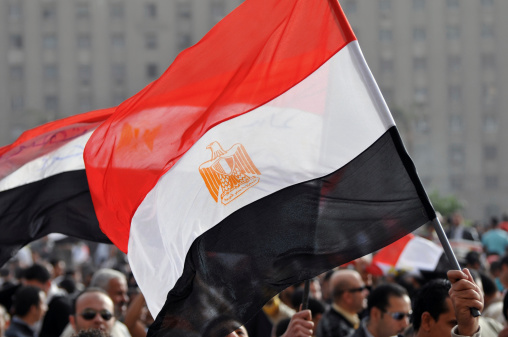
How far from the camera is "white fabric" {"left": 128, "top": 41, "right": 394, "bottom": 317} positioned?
3557mm

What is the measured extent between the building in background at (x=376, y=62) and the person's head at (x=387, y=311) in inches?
2534

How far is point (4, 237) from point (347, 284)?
2.38m

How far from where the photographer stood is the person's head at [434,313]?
14.0 feet

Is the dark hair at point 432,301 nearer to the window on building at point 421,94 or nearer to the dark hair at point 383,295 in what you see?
the dark hair at point 383,295

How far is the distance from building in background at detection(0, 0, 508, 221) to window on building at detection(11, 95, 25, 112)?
76mm

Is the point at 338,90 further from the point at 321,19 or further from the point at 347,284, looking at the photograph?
the point at 347,284

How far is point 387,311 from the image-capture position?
5.62 meters

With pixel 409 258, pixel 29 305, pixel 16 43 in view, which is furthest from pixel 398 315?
pixel 16 43

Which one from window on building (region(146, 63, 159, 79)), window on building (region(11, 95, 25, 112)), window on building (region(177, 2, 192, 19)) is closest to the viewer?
window on building (region(11, 95, 25, 112))

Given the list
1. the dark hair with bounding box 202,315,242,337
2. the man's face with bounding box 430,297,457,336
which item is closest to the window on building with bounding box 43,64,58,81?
the man's face with bounding box 430,297,457,336

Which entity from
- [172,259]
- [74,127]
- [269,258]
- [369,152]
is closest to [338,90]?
[369,152]

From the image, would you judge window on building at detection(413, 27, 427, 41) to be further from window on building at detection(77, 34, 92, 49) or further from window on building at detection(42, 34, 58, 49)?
window on building at detection(42, 34, 58, 49)

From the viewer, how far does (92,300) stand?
5555mm

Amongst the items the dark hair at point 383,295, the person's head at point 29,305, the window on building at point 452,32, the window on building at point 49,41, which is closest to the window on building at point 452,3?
the window on building at point 452,32
